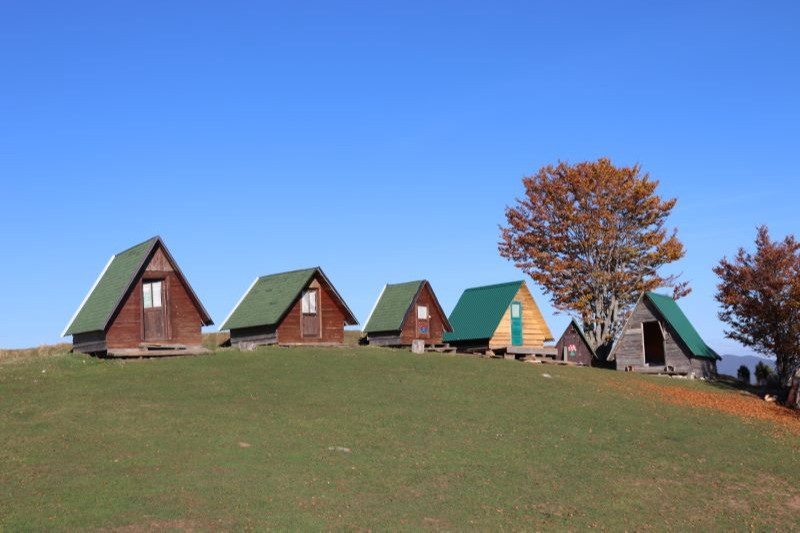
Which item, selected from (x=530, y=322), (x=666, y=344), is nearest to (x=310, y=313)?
(x=530, y=322)

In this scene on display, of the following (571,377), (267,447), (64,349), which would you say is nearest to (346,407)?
(267,447)

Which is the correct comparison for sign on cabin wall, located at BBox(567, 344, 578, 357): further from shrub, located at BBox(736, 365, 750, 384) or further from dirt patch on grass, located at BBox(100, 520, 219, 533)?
dirt patch on grass, located at BBox(100, 520, 219, 533)

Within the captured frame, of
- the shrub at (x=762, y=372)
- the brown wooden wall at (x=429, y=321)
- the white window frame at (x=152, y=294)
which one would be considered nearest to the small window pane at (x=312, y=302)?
the brown wooden wall at (x=429, y=321)

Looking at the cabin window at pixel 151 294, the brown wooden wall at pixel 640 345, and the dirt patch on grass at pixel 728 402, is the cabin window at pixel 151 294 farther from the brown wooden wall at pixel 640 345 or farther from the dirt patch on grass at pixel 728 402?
the brown wooden wall at pixel 640 345

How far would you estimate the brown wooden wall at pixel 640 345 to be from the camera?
6334 cm

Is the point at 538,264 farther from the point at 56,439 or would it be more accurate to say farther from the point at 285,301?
the point at 56,439

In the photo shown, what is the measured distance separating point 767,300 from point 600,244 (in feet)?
52.1

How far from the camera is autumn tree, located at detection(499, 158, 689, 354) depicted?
234ft

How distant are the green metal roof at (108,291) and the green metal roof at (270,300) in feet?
31.2

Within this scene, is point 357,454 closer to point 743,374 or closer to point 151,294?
point 151,294

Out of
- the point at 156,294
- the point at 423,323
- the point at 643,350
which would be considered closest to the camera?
the point at 156,294

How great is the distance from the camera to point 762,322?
201ft

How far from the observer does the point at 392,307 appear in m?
64.1

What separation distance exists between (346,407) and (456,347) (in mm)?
32917
